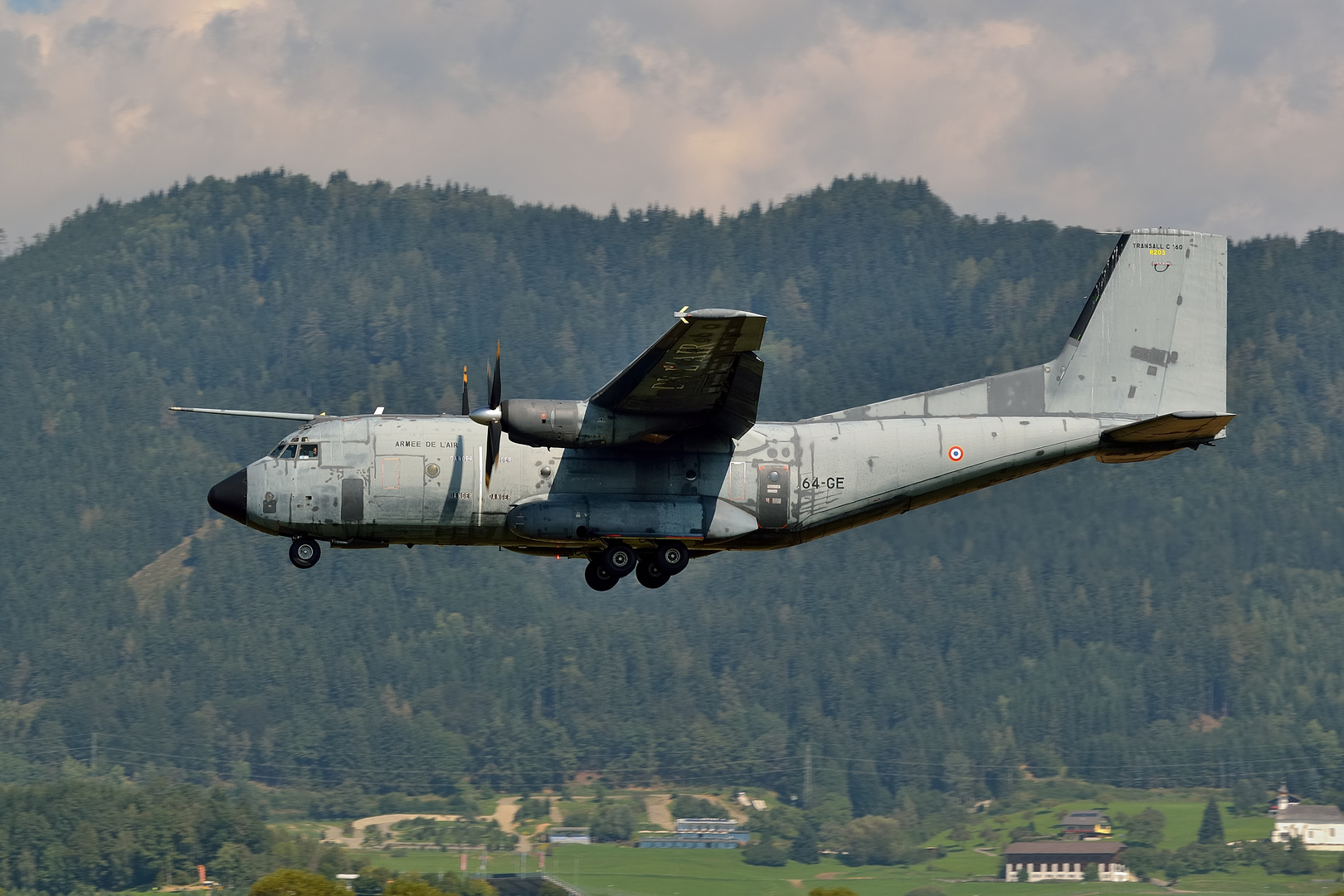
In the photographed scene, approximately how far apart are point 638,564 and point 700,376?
181 inches

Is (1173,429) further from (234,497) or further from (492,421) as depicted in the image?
(234,497)

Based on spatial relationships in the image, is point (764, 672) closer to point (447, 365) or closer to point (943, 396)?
point (447, 365)

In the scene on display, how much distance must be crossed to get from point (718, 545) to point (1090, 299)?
8.92 meters

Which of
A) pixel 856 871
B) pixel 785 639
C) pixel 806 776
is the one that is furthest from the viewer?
pixel 785 639

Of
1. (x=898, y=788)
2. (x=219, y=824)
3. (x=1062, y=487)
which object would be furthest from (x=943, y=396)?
(x=898, y=788)

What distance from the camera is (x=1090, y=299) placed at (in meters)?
33.2

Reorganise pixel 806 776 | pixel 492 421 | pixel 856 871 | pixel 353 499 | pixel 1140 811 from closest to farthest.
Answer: pixel 492 421, pixel 353 499, pixel 856 871, pixel 1140 811, pixel 806 776

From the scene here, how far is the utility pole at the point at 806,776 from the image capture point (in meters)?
103

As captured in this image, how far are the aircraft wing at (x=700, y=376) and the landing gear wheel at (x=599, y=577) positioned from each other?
3.27 metres

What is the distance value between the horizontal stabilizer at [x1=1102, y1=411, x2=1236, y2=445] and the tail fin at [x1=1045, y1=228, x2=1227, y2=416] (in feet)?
2.44

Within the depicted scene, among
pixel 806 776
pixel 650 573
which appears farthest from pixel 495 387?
pixel 806 776

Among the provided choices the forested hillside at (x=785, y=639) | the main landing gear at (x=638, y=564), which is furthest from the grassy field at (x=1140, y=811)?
the main landing gear at (x=638, y=564)

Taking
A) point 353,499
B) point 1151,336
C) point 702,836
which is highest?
point 1151,336

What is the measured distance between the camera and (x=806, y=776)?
359ft
